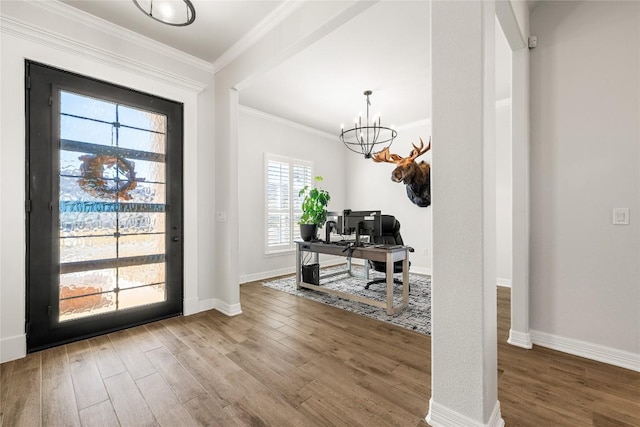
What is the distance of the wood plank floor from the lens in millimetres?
1582

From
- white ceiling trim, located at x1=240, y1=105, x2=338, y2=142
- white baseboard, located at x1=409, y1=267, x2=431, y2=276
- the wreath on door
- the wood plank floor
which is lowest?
the wood plank floor

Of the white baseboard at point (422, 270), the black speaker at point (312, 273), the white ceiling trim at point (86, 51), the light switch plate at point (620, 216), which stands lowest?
the white baseboard at point (422, 270)

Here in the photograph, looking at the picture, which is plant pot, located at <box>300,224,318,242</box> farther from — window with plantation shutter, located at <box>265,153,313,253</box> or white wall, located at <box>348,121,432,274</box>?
white wall, located at <box>348,121,432,274</box>

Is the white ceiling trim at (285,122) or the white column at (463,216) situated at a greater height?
the white ceiling trim at (285,122)

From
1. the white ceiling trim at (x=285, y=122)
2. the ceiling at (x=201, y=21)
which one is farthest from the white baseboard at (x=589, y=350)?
the white ceiling trim at (x=285, y=122)

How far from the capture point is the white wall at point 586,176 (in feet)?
6.75

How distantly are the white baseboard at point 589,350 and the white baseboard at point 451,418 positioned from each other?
4.08ft

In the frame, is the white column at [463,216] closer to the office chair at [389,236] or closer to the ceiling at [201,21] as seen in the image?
the ceiling at [201,21]

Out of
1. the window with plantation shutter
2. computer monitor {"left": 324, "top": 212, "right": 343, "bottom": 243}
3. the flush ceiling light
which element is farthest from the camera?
the window with plantation shutter

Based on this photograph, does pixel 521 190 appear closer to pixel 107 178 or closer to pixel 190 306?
pixel 190 306

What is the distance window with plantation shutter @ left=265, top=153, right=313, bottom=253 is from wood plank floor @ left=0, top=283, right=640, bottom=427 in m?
2.60

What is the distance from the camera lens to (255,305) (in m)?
3.55

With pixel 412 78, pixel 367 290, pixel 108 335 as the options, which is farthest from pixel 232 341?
pixel 412 78

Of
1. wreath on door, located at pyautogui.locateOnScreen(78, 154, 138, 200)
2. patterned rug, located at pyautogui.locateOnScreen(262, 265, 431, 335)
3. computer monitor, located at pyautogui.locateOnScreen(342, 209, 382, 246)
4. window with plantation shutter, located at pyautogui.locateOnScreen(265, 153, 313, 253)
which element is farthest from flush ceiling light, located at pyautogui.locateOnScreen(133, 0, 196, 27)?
patterned rug, located at pyautogui.locateOnScreen(262, 265, 431, 335)
